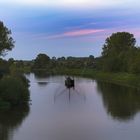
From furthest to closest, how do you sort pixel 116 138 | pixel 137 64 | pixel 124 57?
pixel 124 57 → pixel 137 64 → pixel 116 138

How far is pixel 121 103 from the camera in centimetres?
5566

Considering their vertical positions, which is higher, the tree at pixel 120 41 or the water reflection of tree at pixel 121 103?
the tree at pixel 120 41

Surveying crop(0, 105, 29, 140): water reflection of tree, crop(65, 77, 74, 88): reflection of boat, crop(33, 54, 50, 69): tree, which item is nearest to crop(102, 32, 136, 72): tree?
crop(65, 77, 74, 88): reflection of boat

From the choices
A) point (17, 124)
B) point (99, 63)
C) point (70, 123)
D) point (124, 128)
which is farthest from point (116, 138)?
point (99, 63)

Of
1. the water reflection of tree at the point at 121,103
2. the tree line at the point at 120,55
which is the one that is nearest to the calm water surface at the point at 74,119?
the water reflection of tree at the point at 121,103

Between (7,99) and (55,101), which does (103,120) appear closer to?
(7,99)

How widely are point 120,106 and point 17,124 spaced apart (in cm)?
1597

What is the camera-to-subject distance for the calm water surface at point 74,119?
35.6 m

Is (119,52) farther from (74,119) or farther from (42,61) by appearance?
(42,61)

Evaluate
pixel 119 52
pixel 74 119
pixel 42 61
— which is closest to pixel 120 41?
pixel 119 52

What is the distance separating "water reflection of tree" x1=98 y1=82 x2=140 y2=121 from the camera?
45.9 meters

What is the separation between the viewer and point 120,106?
2076 inches

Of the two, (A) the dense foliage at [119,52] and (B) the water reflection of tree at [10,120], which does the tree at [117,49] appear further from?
(B) the water reflection of tree at [10,120]

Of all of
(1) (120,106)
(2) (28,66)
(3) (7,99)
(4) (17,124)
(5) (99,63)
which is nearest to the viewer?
(4) (17,124)
